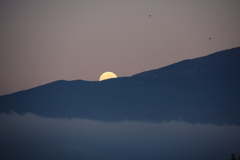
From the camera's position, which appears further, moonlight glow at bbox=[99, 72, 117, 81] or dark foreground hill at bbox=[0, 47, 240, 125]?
moonlight glow at bbox=[99, 72, 117, 81]

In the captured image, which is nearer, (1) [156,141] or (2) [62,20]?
(1) [156,141]

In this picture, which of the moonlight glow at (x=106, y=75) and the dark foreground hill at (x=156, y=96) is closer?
the dark foreground hill at (x=156, y=96)

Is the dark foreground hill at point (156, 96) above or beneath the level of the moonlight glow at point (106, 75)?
beneath

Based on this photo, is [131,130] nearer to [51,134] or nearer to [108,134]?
[108,134]

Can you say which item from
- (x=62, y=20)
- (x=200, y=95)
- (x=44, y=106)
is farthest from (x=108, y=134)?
(x=62, y=20)

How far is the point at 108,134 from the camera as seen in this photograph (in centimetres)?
687

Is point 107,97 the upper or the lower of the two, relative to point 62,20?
lower

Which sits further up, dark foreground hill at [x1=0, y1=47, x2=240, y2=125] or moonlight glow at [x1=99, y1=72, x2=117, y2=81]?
moonlight glow at [x1=99, y1=72, x2=117, y2=81]

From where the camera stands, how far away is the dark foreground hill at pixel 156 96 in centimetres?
677

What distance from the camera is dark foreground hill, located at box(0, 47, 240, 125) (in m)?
6.77

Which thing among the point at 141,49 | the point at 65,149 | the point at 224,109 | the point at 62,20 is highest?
the point at 62,20

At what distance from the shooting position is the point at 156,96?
7059mm

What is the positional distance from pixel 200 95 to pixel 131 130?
1.51 meters

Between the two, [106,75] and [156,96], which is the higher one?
[106,75]
